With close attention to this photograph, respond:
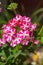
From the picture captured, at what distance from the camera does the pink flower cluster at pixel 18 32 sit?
1841mm

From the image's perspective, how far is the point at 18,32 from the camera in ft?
6.08

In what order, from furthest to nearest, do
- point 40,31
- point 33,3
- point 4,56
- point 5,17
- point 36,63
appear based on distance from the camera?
point 33,3 < point 36,63 < point 5,17 < point 40,31 < point 4,56

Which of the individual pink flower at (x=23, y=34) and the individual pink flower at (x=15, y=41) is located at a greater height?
the individual pink flower at (x=23, y=34)

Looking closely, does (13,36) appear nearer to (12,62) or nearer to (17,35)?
(17,35)

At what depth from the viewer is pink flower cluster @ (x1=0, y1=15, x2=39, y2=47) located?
1841 mm

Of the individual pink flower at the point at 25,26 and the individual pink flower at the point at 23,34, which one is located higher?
the individual pink flower at the point at 25,26

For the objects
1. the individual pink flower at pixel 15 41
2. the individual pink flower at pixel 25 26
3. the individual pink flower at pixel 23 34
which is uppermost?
the individual pink flower at pixel 25 26

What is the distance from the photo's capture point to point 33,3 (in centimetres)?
322

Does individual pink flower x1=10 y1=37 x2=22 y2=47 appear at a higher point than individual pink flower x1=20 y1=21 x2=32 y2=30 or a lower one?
lower

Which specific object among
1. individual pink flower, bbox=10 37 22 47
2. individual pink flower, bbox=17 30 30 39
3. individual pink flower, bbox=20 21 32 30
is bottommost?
individual pink flower, bbox=10 37 22 47

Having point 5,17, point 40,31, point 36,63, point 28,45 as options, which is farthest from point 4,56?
point 36,63

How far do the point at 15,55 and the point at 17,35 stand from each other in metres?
0.14

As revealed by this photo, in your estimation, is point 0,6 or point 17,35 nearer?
point 17,35

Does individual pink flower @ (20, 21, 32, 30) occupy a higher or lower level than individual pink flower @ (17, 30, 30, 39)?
higher
